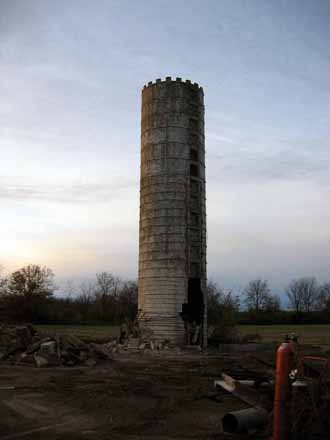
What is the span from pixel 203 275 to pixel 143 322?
14.1ft

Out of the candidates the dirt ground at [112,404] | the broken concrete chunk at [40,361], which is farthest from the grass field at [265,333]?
the dirt ground at [112,404]

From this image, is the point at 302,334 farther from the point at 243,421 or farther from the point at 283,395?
the point at 283,395

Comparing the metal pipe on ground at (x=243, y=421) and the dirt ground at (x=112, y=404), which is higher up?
the metal pipe on ground at (x=243, y=421)

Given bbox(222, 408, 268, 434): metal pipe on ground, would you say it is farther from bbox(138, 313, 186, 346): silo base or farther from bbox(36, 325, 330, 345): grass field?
bbox(36, 325, 330, 345): grass field

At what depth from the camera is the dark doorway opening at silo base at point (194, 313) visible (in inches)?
1089

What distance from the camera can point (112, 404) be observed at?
11266 millimetres

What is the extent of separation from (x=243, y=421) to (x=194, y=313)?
20494 millimetres

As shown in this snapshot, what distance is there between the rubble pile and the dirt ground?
1415 mm

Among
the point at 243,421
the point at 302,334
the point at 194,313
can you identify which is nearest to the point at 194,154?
the point at 194,313

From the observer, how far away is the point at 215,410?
10531 millimetres

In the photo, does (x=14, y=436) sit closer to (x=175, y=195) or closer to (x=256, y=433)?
(x=256, y=433)

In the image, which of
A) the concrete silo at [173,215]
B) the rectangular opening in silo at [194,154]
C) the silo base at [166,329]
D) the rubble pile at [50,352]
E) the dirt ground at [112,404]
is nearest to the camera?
the dirt ground at [112,404]

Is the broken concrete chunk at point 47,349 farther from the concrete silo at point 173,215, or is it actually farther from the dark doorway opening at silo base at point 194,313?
the dark doorway opening at silo base at point 194,313

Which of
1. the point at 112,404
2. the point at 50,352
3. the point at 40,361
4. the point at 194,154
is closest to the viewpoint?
the point at 112,404
